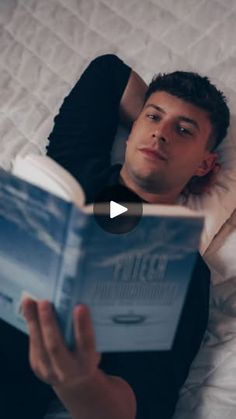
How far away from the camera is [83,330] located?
0.71m

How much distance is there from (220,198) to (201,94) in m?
0.19

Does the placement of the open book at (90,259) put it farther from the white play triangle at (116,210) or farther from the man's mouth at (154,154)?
the man's mouth at (154,154)

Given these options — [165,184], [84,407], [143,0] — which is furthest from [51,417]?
[143,0]

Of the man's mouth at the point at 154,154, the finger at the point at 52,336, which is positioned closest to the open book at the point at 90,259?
the finger at the point at 52,336

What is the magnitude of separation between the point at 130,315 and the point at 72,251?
120 millimetres

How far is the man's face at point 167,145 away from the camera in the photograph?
1.07 metres

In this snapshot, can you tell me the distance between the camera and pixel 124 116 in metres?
1.25

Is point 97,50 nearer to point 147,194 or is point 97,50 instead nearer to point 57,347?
point 147,194

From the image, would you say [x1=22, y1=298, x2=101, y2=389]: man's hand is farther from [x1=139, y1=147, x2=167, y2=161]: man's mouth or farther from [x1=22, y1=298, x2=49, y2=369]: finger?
[x1=139, y1=147, x2=167, y2=161]: man's mouth

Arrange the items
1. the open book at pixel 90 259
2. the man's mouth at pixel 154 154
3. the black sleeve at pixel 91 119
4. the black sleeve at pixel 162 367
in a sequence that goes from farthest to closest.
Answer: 1. the black sleeve at pixel 91 119
2. the man's mouth at pixel 154 154
3. the black sleeve at pixel 162 367
4. the open book at pixel 90 259

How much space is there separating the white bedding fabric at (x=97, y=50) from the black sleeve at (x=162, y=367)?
17 centimetres

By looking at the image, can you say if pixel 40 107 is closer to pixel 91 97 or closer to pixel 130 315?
pixel 91 97

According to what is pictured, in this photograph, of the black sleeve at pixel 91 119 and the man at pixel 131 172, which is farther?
the black sleeve at pixel 91 119
